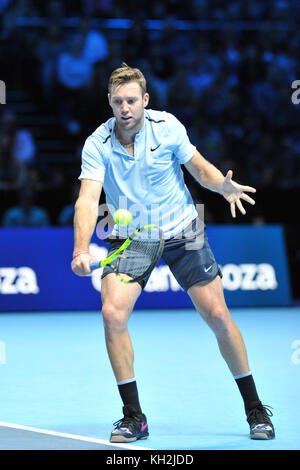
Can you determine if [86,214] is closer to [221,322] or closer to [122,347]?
[122,347]

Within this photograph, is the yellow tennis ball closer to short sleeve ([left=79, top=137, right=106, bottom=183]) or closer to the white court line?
short sleeve ([left=79, top=137, right=106, bottom=183])

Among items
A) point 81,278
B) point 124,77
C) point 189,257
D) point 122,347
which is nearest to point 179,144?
point 124,77

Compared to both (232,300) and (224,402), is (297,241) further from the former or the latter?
(224,402)

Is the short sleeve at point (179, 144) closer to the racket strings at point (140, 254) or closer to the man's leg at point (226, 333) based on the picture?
the racket strings at point (140, 254)

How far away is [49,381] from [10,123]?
22.3 feet

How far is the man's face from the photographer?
16.1 ft

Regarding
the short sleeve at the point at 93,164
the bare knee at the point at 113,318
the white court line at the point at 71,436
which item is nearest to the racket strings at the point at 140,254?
the bare knee at the point at 113,318

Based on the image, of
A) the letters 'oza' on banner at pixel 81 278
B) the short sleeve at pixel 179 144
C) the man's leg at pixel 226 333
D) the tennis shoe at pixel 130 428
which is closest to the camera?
the tennis shoe at pixel 130 428

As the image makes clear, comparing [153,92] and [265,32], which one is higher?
[265,32]

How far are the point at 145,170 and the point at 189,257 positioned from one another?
0.57 metres

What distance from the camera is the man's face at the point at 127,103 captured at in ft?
16.1
